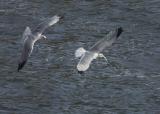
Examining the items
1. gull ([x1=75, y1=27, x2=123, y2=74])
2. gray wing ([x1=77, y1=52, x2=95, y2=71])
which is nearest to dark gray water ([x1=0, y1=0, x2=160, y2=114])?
gull ([x1=75, y1=27, x2=123, y2=74])

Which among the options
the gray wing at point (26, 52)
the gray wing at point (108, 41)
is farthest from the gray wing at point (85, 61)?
the gray wing at point (26, 52)

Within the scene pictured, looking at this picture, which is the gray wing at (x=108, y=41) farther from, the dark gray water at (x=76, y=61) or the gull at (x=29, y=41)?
the dark gray water at (x=76, y=61)

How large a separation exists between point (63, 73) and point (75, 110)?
3.12m

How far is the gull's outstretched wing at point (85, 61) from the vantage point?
21.1m

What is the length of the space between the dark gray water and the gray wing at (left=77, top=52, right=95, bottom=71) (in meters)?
3.05

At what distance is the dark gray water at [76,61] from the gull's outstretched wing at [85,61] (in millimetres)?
3033

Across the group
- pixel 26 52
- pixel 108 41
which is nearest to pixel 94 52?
pixel 108 41

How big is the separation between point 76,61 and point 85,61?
6911 millimetres

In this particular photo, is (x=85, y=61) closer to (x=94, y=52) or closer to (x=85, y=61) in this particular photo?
(x=85, y=61)

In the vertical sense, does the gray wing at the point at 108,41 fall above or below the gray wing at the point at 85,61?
above

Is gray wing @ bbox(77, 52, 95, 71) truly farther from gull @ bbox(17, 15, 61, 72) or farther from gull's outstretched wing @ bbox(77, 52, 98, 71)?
gull @ bbox(17, 15, 61, 72)

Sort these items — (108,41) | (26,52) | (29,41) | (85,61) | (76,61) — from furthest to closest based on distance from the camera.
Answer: (76,61), (29,41), (26,52), (108,41), (85,61)

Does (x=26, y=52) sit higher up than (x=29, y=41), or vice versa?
(x=29, y=41)

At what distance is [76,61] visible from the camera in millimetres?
28250
